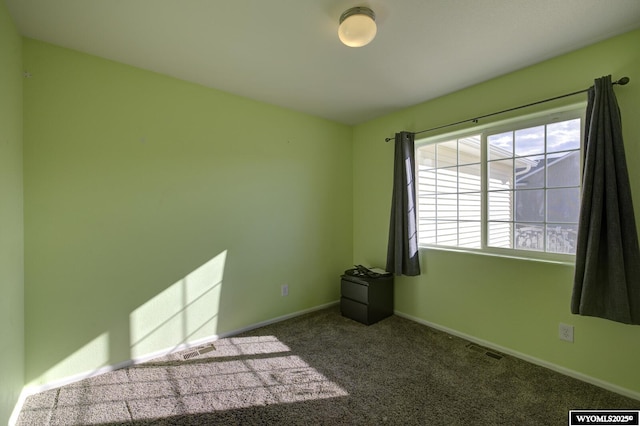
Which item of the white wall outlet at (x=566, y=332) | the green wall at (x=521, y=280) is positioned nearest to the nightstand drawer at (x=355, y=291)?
the green wall at (x=521, y=280)

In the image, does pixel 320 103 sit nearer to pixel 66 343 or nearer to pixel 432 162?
pixel 432 162

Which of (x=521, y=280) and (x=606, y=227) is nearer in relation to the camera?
(x=606, y=227)

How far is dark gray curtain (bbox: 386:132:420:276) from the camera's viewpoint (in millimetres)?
2984

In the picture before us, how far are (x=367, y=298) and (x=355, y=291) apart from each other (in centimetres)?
17

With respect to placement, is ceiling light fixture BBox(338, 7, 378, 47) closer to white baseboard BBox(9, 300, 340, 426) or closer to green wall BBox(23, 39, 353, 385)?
green wall BBox(23, 39, 353, 385)

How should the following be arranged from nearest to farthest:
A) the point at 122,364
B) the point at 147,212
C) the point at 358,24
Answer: the point at 358,24
the point at 122,364
the point at 147,212

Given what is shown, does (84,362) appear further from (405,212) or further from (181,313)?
(405,212)

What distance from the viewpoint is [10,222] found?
1.64 metres

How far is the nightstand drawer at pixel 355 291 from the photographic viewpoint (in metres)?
3.04

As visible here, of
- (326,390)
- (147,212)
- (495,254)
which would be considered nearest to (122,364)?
(147,212)

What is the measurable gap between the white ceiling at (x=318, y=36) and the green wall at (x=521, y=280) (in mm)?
158

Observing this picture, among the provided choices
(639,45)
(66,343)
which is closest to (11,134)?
(66,343)

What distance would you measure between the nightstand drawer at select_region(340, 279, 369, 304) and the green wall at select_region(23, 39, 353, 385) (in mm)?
432

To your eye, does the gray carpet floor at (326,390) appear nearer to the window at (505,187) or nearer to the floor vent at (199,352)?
the floor vent at (199,352)
